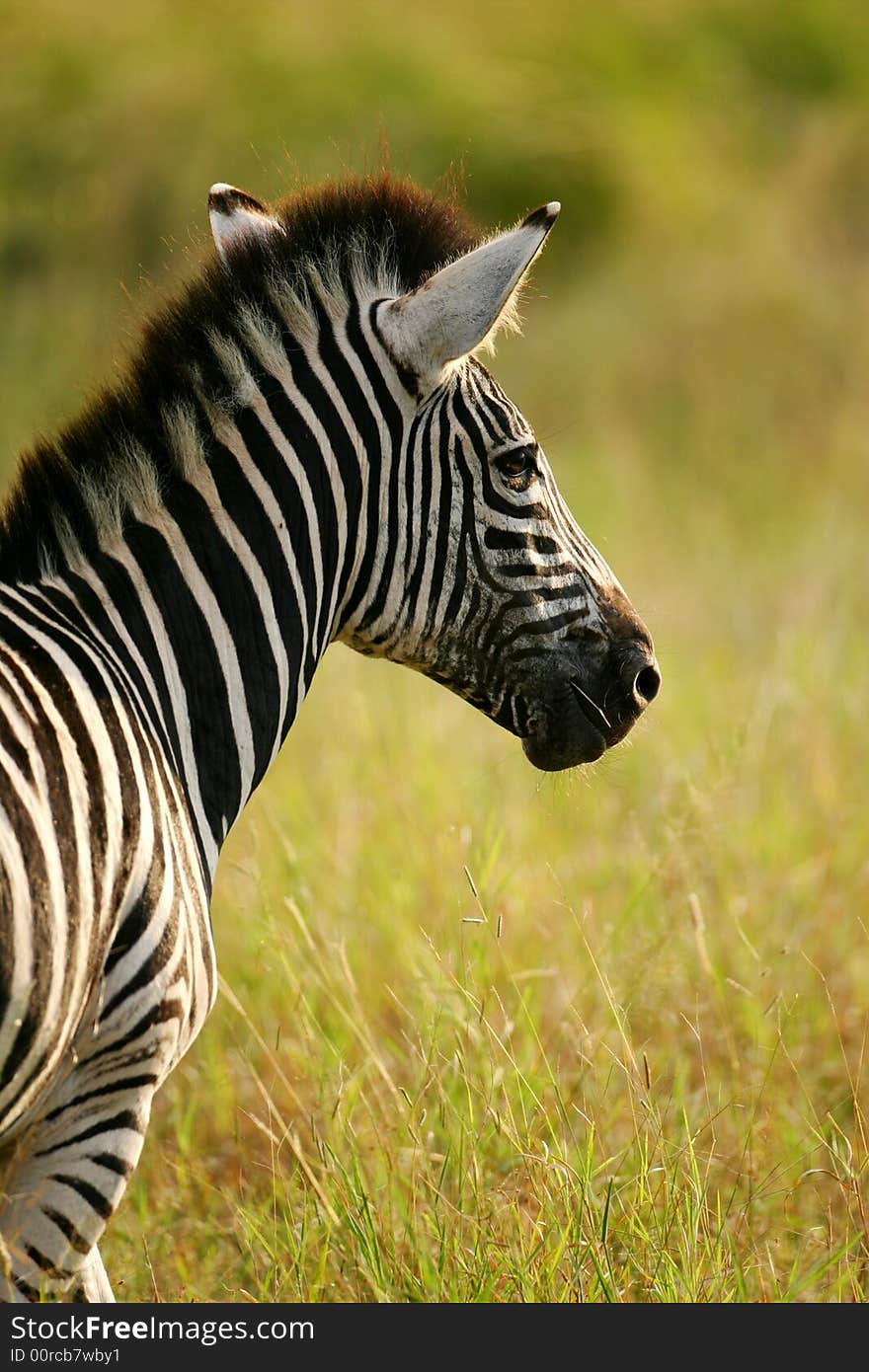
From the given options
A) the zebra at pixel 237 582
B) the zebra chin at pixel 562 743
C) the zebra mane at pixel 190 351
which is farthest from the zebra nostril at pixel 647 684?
the zebra mane at pixel 190 351

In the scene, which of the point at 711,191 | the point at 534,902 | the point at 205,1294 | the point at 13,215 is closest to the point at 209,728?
the point at 205,1294

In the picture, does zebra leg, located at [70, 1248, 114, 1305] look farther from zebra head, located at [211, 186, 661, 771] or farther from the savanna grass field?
zebra head, located at [211, 186, 661, 771]

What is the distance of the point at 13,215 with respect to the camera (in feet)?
39.3

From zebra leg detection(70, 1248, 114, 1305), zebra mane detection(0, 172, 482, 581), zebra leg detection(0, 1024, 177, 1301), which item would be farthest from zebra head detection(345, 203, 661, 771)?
zebra leg detection(70, 1248, 114, 1305)

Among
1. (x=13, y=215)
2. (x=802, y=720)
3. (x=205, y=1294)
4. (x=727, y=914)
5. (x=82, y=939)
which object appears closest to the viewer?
(x=82, y=939)

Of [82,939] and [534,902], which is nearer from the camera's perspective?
[82,939]

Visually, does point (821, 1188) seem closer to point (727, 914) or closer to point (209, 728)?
point (727, 914)

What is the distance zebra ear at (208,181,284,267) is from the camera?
2.94 metres

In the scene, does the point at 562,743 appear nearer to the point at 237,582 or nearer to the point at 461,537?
the point at 461,537

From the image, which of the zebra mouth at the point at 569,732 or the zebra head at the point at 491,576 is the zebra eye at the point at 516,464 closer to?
the zebra head at the point at 491,576

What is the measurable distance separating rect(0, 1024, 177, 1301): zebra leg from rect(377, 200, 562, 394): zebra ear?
1429 mm

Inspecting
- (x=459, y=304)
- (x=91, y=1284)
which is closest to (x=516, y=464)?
(x=459, y=304)

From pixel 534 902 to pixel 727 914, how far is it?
735 mm

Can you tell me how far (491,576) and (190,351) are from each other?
78 centimetres
